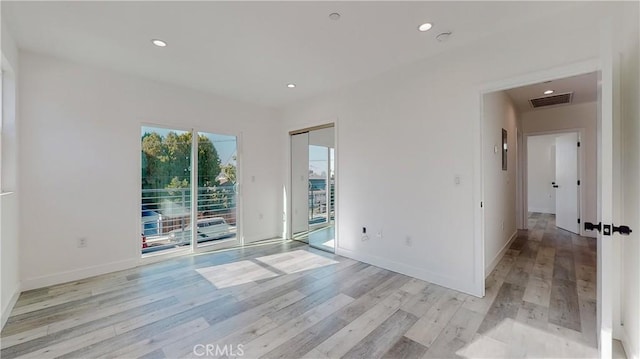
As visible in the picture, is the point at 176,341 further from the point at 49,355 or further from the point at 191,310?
the point at 49,355

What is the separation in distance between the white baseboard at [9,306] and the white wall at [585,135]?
824 cm

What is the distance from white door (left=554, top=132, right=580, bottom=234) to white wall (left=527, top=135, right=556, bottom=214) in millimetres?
2272

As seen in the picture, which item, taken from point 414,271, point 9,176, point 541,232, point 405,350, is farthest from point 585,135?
point 9,176

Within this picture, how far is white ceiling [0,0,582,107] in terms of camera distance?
207cm

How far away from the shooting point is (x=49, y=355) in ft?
5.81

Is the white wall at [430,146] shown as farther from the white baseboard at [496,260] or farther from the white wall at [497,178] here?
the white baseboard at [496,260]

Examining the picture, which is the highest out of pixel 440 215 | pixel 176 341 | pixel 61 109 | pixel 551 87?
pixel 551 87

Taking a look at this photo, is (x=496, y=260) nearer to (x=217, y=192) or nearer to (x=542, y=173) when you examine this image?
(x=217, y=192)

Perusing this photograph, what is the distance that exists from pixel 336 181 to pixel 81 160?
327 centimetres

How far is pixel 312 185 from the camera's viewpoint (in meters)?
5.65

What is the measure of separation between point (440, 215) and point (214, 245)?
3.50 m

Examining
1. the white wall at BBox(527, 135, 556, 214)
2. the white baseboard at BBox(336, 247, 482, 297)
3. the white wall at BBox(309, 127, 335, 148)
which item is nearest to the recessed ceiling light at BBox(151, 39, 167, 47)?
the white wall at BBox(309, 127, 335, 148)

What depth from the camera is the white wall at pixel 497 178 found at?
3266mm

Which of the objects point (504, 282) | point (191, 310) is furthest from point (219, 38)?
point (504, 282)
